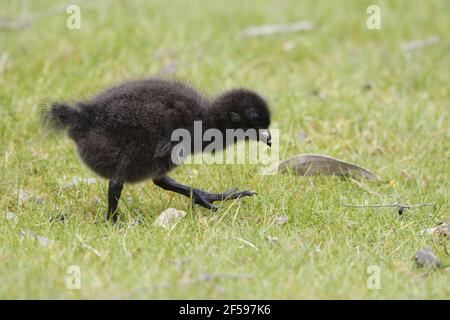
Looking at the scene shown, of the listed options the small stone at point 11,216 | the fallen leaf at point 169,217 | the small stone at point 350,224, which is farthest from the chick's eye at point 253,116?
the small stone at point 11,216

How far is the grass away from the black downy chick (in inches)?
12.9

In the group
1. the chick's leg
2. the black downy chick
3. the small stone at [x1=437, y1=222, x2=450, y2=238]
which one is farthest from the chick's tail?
the small stone at [x1=437, y1=222, x2=450, y2=238]

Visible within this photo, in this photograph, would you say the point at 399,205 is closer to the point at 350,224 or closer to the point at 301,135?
the point at 350,224

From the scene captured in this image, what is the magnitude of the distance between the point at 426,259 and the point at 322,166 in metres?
1.51

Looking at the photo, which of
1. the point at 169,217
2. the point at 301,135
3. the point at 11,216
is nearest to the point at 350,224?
the point at 169,217

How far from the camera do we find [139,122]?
4.71 meters

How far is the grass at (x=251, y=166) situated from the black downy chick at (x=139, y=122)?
33cm

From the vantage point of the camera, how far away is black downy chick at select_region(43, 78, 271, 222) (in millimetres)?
4734

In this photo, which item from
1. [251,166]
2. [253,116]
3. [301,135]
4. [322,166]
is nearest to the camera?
[253,116]

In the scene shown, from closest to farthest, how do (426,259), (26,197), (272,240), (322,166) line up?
(426,259), (272,240), (26,197), (322,166)

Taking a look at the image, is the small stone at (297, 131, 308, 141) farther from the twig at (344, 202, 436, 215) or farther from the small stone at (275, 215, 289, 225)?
the small stone at (275, 215, 289, 225)

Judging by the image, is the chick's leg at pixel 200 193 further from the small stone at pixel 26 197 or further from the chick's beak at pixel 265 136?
the small stone at pixel 26 197
